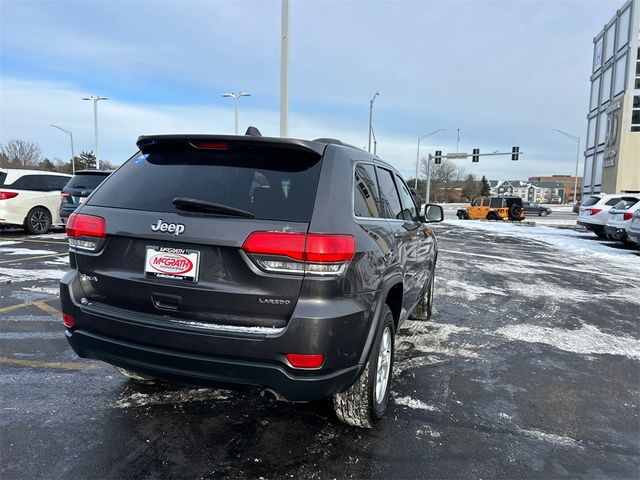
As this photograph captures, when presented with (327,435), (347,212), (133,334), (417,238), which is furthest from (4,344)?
(417,238)

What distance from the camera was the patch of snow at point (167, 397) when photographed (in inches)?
123

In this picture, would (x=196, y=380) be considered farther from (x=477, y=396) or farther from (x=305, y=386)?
(x=477, y=396)

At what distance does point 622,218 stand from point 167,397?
49.5ft

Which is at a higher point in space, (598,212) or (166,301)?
(598,212)

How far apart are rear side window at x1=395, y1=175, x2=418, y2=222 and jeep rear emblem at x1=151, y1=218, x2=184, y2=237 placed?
7.22 ft

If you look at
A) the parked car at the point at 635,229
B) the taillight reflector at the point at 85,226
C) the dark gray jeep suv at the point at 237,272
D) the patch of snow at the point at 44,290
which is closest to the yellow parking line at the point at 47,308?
the patch of snow at the point at 44,290

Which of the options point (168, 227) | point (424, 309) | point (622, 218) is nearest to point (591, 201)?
point (622, 218)

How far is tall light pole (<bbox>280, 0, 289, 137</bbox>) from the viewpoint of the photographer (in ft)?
40.9

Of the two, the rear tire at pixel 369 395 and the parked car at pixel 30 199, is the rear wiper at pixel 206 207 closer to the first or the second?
the rear tire at pixel 369 395

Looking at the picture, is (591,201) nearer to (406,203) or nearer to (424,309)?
(424,309)

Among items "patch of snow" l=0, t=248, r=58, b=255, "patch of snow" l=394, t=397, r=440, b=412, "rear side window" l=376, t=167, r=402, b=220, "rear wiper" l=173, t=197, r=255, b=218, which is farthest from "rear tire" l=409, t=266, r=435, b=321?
"patch of snow" l=0, t=248, r=58, b=255

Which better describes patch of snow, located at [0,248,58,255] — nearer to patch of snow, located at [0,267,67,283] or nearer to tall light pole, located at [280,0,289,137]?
patch of snow, located at [0,267,67,283]

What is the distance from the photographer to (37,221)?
12469 millimetres

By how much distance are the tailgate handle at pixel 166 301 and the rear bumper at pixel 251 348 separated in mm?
67
